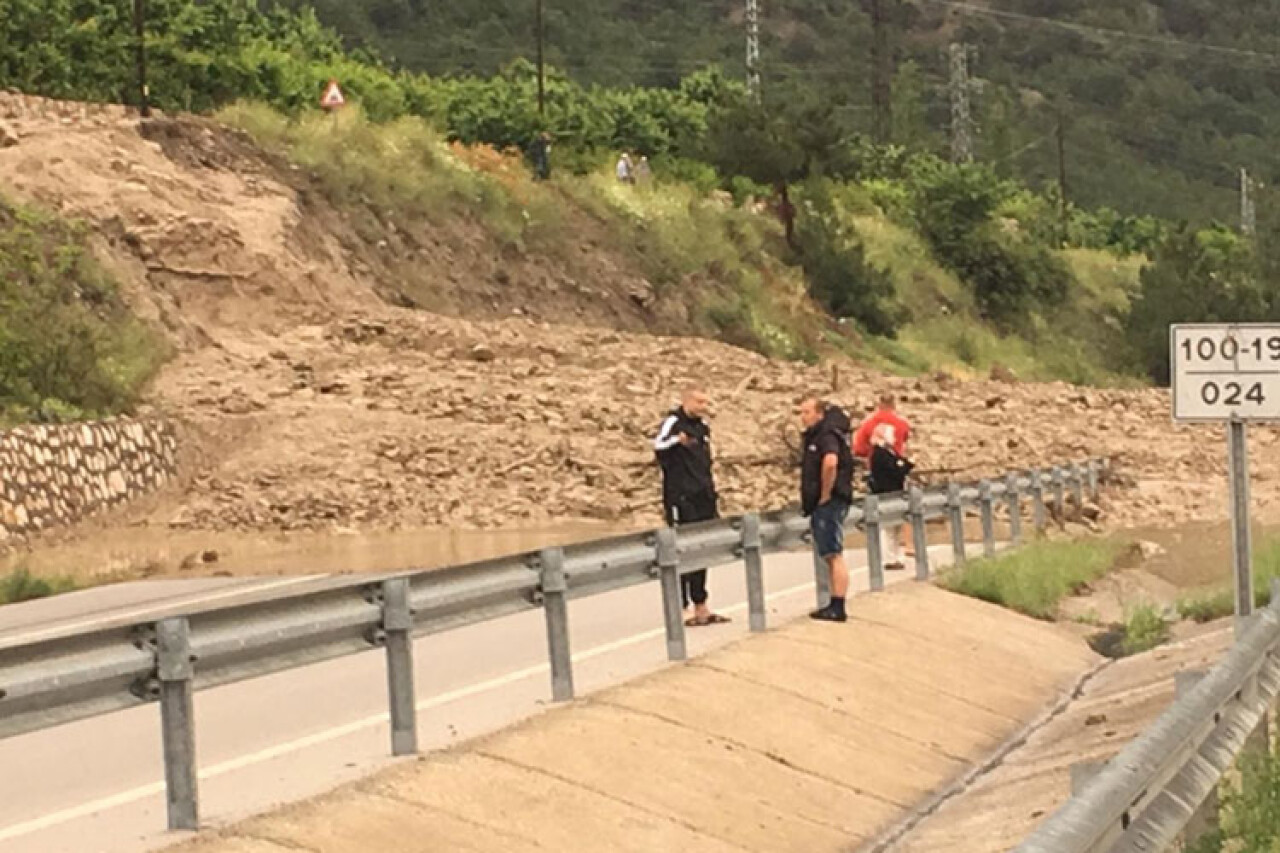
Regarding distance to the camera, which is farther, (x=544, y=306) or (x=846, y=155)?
(x=846, y=155)

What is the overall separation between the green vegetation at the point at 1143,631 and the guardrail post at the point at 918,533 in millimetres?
1866

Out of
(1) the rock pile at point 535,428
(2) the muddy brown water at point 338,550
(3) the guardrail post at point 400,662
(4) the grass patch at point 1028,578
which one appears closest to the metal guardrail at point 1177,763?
(3) the guardrail post at point 400,662

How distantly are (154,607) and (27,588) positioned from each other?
3.11 metres

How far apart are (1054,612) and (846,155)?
61.9m

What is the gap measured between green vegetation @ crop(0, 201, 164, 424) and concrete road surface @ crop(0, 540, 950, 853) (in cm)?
1814

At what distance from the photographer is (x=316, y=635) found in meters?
12.7

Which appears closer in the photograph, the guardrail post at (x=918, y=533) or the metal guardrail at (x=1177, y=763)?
the metal guardrail at (x=1177, y=763)

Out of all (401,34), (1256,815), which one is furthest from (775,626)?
(401,34)

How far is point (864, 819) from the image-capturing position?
1491 centimetres

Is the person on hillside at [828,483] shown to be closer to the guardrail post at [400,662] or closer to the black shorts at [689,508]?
the black shorts at [689,508]

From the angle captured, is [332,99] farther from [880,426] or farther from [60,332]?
[880,426]

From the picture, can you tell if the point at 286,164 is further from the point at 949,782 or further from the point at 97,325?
the point at 949,782

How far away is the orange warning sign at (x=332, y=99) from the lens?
63812 mm

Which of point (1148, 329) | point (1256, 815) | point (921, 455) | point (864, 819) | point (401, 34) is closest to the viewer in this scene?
point (1256, 815)
